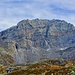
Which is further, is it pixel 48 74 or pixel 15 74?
pixel 15 74

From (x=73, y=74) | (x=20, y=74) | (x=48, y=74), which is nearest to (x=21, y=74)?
(x=20, y=74)

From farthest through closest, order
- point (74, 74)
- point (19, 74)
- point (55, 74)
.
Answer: point (19, 74)
point (55, 74)
point (74, 74)

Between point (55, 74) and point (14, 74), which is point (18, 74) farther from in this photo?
point (55, 74)

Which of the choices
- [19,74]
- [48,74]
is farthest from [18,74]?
[48,74]

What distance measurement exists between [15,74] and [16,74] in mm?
704

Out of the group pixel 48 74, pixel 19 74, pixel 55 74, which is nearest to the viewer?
pixel 55 74

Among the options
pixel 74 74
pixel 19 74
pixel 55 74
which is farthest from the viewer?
pixel 19 74

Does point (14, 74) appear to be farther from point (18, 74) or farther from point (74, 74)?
point (74, 74)

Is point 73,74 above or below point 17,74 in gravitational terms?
above

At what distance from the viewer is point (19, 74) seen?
144 meters

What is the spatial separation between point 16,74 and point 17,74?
0.55 meters

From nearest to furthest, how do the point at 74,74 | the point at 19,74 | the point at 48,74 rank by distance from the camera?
the point at 74,74, the point at 48,74, the point at 19,74

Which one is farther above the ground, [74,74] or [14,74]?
[74,74]

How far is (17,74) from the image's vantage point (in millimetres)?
146875
